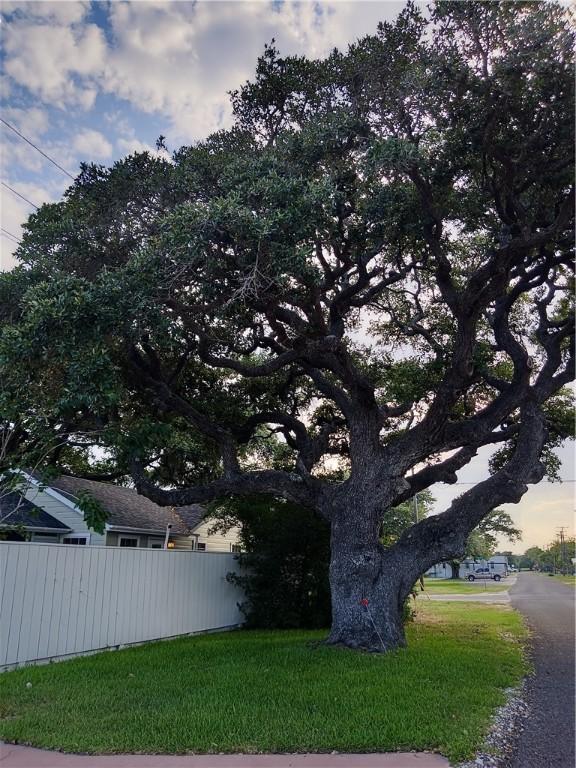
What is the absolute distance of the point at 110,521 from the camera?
17719 mm

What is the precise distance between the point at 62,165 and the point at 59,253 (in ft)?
6.83

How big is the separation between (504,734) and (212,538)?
2110 cm

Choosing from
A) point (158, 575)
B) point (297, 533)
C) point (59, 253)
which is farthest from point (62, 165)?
point (297, 533)

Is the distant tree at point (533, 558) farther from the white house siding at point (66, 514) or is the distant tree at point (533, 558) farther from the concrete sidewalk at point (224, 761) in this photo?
the concrete sidewalk at point (224, 761)

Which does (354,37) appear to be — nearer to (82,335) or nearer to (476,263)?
(476,263)

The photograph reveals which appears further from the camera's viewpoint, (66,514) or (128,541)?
(128,541)

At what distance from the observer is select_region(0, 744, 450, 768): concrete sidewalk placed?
4695mm

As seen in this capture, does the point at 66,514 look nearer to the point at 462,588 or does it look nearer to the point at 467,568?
the point at 462,588

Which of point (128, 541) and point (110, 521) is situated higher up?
point (110, 521)

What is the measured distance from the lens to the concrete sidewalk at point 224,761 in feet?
15.4

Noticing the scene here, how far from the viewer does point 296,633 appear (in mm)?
12758

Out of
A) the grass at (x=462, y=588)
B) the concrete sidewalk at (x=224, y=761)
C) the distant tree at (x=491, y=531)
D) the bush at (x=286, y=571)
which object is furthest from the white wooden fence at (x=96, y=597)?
the distant tree at (x=491, y=531)

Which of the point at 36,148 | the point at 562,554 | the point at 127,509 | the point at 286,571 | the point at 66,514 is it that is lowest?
the point at 562,554

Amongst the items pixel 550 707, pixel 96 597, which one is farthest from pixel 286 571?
pixel 550 707
